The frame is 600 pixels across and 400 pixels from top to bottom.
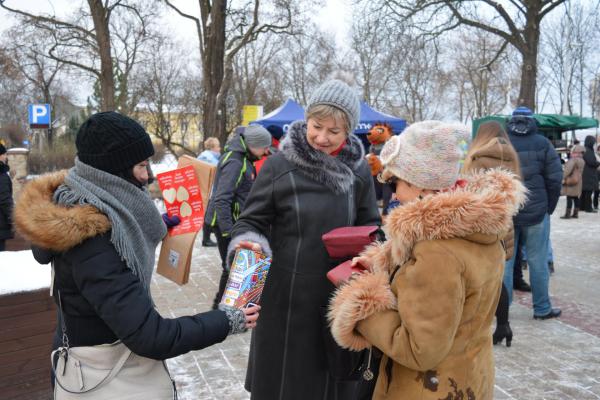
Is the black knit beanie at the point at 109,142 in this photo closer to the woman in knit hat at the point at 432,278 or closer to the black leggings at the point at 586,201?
the woman in knit hat at the point at 432,278

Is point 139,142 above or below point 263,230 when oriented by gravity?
above

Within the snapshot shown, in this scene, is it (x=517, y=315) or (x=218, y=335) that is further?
(x=517, y=315)

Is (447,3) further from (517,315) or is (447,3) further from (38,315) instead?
(38,315)

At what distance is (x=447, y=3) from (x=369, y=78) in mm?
21066

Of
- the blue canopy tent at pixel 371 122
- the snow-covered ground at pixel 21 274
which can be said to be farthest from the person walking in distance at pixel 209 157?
the snow-covered ground at pixel 21 274

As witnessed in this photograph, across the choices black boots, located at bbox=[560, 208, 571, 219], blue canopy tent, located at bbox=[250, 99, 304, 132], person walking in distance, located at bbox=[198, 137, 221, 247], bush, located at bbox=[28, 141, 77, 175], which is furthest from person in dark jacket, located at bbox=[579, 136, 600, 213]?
bush, located at bbox=[28, 141, 77, 175]

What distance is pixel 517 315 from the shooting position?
5406 millimetres

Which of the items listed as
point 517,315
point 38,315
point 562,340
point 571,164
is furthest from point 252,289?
point 571,164

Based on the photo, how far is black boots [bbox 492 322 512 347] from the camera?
14.7 feet

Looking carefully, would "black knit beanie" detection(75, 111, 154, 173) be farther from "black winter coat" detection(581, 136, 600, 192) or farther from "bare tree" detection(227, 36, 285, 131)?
"bare tree" detection(227, 36, 285, 131)

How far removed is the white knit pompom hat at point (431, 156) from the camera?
176 centimetres

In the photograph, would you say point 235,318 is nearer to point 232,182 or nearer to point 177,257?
point 177,257

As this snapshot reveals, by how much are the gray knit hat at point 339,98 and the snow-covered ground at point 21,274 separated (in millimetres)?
2096

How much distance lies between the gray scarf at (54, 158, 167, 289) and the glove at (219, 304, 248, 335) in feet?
0.96
